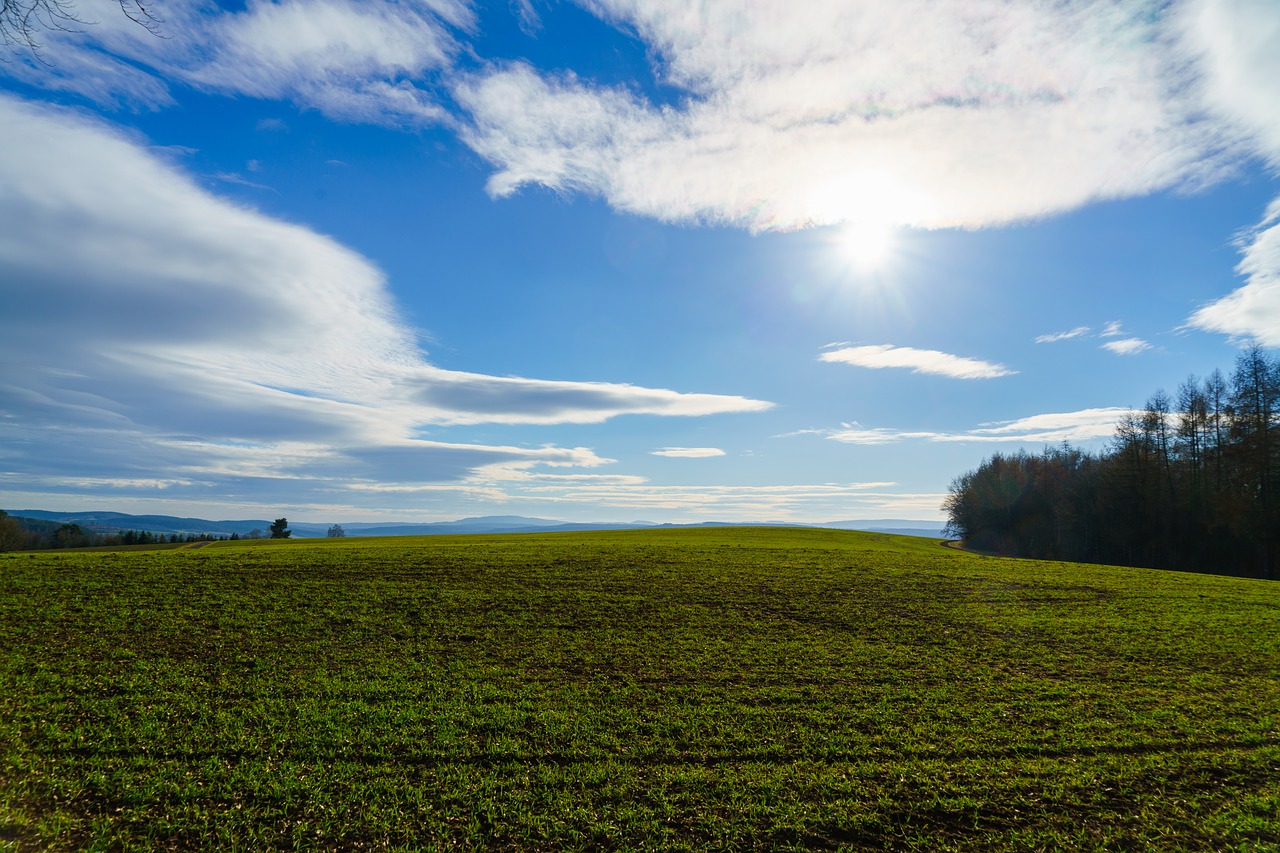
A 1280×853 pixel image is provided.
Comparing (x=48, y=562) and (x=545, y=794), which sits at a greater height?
(x=48, y=562)

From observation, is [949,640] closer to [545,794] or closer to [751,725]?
[751,725]

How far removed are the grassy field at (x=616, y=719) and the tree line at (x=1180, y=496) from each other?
42.5 m

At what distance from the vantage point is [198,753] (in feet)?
36.5

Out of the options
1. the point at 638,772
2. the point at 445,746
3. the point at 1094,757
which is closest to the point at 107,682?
the point at 445,746

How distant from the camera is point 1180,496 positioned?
207 ft

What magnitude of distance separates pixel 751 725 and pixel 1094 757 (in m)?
7.22

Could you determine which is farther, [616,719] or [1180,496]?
[1180,496]

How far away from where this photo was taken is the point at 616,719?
1335 centimetres

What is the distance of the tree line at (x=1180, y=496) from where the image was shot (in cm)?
5441

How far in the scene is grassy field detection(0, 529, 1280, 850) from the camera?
934 centimetres

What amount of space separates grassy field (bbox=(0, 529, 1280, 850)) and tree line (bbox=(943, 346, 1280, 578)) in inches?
1673

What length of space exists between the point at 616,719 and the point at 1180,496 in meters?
79.8

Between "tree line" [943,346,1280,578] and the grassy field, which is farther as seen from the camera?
"tree line" [943,346,1280,578]

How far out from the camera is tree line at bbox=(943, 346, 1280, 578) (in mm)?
54406
